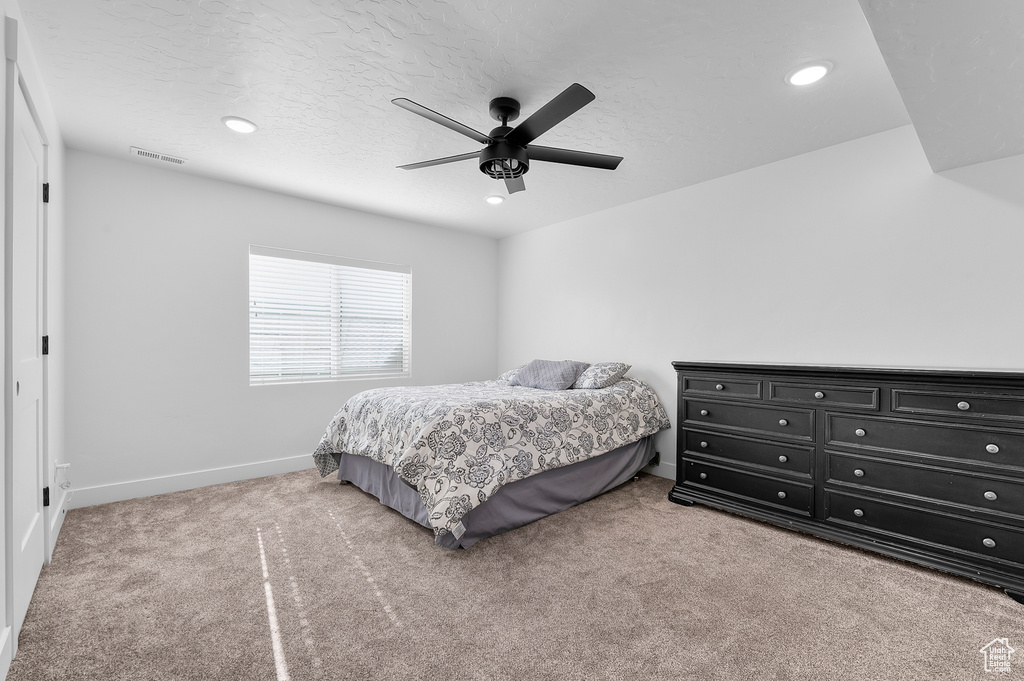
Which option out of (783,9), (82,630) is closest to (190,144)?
(82,630)

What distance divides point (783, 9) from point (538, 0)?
0.93m

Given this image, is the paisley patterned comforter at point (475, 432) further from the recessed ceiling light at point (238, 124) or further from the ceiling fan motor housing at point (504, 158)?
the recessed ceiling light at point (238, 124)

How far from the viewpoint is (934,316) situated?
8.49 ft

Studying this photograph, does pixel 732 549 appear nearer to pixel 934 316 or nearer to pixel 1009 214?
pixel 934 316

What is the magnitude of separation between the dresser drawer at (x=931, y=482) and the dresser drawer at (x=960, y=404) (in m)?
0.26

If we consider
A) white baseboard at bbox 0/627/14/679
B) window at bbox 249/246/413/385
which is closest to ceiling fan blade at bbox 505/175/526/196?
window at bbox 249/246/413/385

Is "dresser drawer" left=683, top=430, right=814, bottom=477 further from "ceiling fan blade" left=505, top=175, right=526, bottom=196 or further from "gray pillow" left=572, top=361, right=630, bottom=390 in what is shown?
"ceiling fan blade" left=505, top=175, right=526, bottom=196

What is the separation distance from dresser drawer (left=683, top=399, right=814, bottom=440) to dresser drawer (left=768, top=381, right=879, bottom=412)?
0.07 metres

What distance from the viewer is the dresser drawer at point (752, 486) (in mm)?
2596

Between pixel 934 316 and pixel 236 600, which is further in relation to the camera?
pixel 934 316

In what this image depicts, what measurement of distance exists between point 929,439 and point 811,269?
1.28 m

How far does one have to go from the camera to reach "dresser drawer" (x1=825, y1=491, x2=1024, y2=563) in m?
2.00

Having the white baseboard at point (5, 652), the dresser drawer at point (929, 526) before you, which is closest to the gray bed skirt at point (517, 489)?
the dresser drawer at point (929, 526)

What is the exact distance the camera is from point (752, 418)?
283 cm
